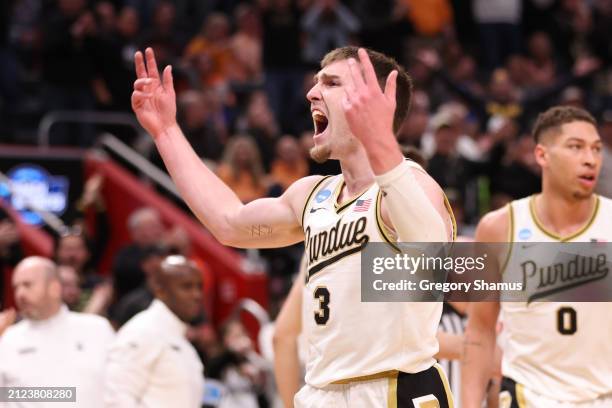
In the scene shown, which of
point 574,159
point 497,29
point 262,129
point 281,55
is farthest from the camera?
point 497,29

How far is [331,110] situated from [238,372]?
6055mm

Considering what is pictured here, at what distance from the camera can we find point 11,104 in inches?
565

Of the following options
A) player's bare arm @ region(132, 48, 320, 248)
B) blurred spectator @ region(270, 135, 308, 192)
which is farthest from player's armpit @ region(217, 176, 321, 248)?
blurred spectator @ region(270, 135, 308, 192)

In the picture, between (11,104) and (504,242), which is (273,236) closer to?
(504,242)

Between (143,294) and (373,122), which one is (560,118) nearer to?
(373,122)

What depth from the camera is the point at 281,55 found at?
15.6m

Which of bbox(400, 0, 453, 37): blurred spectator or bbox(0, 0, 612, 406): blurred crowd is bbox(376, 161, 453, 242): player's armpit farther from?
bbox(400, 0, 453, 37): blurred spectator

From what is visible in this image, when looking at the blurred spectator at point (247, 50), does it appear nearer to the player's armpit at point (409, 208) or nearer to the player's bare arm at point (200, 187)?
the player's bare arm at point (200, 187)

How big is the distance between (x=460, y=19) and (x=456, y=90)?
2606mm

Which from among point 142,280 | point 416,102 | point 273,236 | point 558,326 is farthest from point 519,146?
point 273,236

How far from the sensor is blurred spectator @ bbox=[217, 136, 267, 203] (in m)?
12.4

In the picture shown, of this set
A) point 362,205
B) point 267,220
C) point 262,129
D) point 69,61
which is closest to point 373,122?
point 362,205

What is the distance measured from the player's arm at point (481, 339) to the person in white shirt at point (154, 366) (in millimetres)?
1988

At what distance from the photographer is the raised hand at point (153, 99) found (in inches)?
178
